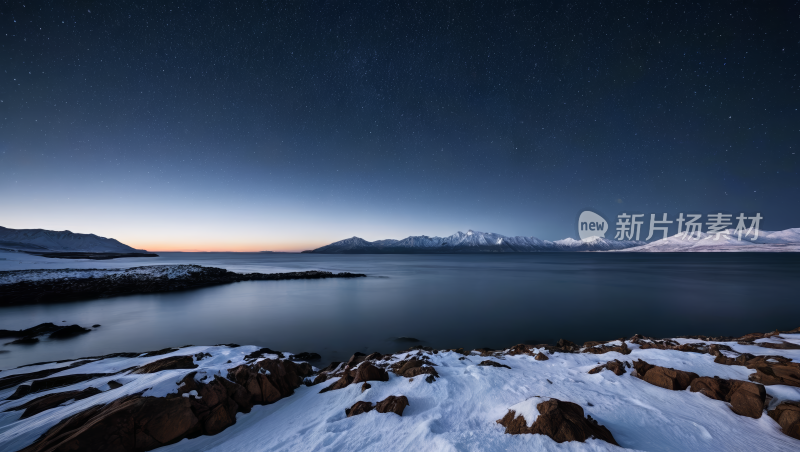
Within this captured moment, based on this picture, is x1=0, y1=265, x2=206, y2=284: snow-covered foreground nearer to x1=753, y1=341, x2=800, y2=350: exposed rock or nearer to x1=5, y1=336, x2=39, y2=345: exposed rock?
x1=5, y1=336, x2=39, y2=345: exposed rock

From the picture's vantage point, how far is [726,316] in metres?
19.1

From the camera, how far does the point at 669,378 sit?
525 cm

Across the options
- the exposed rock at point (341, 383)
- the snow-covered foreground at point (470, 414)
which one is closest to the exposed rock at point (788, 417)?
the snow-covered foreground at point (470, 414)

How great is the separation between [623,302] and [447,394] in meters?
27.9

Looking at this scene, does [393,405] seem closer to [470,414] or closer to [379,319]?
[470,414]

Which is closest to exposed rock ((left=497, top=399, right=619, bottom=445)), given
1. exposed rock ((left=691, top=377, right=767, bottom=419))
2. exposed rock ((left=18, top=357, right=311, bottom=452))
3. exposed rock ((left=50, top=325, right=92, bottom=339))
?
exposed rock ((left=691, top=377, right=767, bottom=419))

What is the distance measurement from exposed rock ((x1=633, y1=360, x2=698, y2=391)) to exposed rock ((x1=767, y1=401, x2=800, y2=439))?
1.12 meters

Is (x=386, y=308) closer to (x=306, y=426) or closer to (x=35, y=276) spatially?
(x=306, y=426)

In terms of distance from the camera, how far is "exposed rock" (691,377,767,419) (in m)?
4.22

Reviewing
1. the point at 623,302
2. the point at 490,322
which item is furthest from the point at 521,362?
the point at 623,302

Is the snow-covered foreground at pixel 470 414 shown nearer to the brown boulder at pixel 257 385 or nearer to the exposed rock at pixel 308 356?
the brown boulder at pixel 257 385

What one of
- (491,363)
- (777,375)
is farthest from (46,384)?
(777,375)

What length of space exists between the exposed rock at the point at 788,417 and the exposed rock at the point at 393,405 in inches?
211

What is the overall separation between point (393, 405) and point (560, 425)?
2.53 meters
